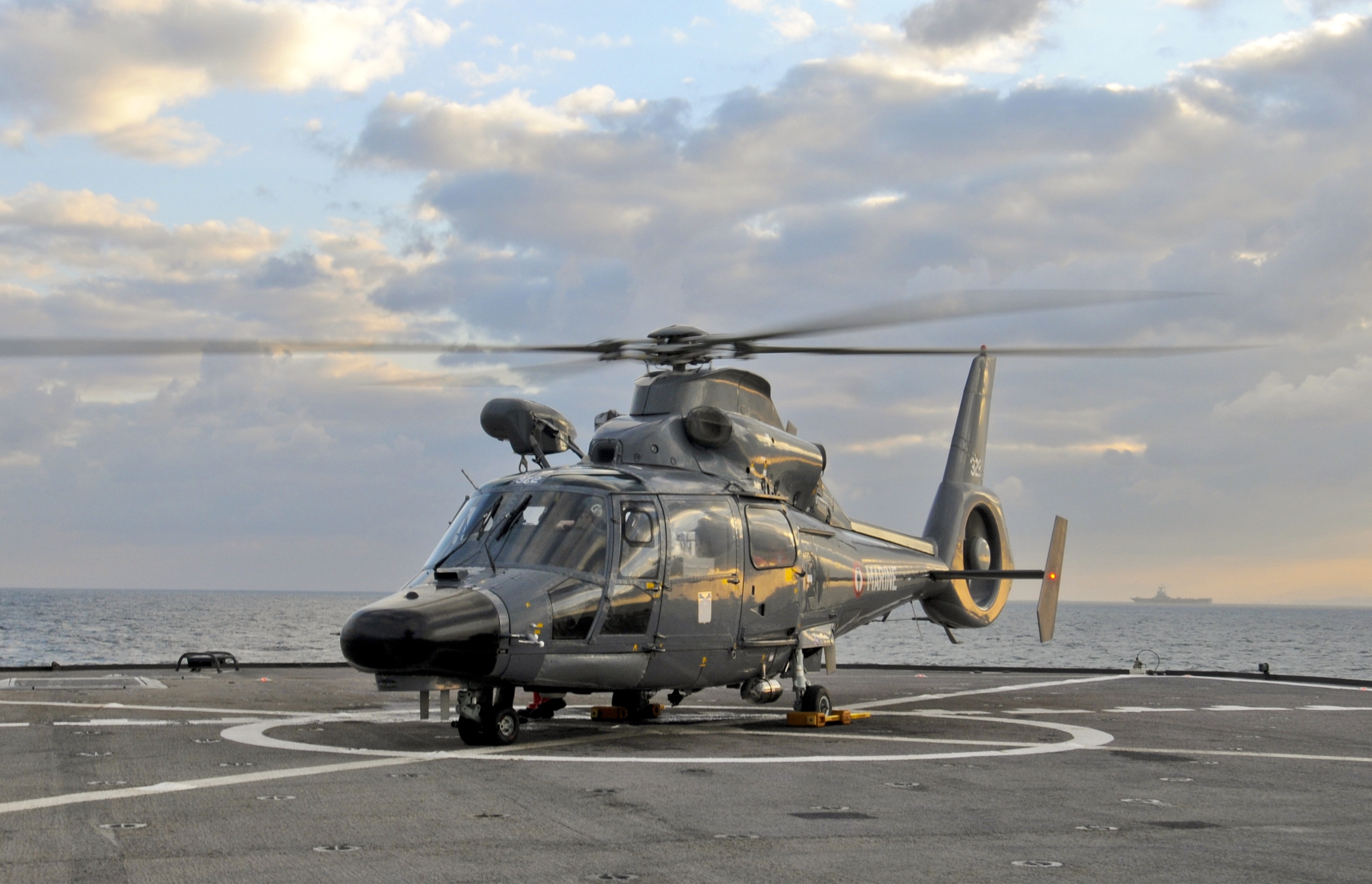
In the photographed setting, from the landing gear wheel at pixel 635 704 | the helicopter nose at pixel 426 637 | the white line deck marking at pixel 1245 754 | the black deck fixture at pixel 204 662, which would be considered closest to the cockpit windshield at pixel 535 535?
the helicopter nose at pixel 426 637

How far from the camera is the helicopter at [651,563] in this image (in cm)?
1270

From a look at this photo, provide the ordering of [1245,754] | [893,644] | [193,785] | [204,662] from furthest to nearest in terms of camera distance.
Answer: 1. [893,644]
2. [204,662]
3. [1245,754]
4. [193,785]

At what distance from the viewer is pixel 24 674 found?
2327 cm

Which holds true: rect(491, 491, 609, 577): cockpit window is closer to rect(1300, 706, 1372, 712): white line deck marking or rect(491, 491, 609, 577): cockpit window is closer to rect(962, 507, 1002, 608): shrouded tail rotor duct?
rect(962, 507, 1002, 608): shrouded tail rotor duct

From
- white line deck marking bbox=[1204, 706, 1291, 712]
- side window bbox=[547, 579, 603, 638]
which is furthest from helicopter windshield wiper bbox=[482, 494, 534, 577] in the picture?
white line deck marking bbox=[1204, 706, 1291, 712]

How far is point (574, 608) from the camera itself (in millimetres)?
13414

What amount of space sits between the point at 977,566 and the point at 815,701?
664cm

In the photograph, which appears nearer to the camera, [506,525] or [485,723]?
[485,723]

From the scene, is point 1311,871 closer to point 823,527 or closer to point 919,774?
point 919,774

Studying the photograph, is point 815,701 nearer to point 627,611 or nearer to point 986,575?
point 627,611

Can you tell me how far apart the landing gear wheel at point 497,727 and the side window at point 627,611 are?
4.62 ft

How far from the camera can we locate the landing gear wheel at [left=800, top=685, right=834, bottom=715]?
16.1 m

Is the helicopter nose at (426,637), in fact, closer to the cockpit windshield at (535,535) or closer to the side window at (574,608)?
the side window at (574,608)

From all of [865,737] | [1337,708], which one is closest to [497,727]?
[865,737]
